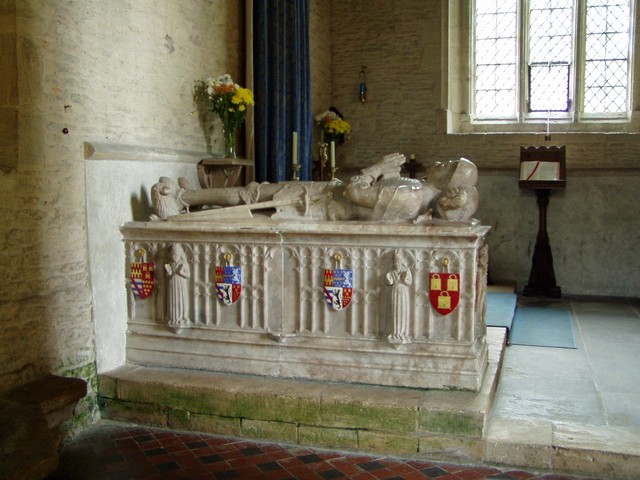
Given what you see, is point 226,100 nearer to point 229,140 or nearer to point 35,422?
point 229,140

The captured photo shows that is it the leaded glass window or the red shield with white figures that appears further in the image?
the leaded glass window

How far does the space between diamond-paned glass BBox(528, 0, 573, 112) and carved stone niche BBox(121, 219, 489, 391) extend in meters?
4.90

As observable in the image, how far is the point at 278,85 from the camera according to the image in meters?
6.64

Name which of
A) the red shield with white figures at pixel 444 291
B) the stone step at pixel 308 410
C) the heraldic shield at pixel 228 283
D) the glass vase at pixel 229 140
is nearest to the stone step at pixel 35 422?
the stone step at pixel 308 410

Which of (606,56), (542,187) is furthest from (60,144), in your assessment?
(606,56)

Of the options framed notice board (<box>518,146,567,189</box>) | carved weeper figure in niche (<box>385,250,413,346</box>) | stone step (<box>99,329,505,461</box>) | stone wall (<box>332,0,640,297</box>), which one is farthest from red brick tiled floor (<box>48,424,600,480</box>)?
stone wall (<box>332,0,640,297</box>)

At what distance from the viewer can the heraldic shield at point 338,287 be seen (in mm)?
3895

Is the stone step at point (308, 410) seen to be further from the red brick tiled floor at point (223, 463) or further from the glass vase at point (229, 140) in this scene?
the glass vase at point (229, 140)

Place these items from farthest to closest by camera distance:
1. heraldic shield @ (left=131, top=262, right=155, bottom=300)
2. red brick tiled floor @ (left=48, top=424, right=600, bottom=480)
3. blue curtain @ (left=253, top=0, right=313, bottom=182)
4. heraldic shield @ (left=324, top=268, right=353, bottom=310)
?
blue curtain @ (left=253, top=0, right=313, bottom=182)
heraldic shield @ (left=131, top=262, right=155, bottom=300)
heraldic shield @ (left=324, top=268, right=353, bottom=310)
red brick tiled floor @ (left=48, top=424, right=600, bottom=480)

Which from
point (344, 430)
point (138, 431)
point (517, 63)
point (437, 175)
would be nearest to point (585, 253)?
point (517, 63)

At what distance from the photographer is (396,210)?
4.02 m

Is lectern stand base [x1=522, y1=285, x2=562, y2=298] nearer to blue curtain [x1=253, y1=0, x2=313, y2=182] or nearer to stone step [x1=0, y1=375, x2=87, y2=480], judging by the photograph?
blue curtain [x1=253, y1=0, x2=313, y2=182]

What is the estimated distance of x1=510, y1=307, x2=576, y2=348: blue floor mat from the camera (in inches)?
226

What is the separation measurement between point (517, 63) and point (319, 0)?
248 cm
